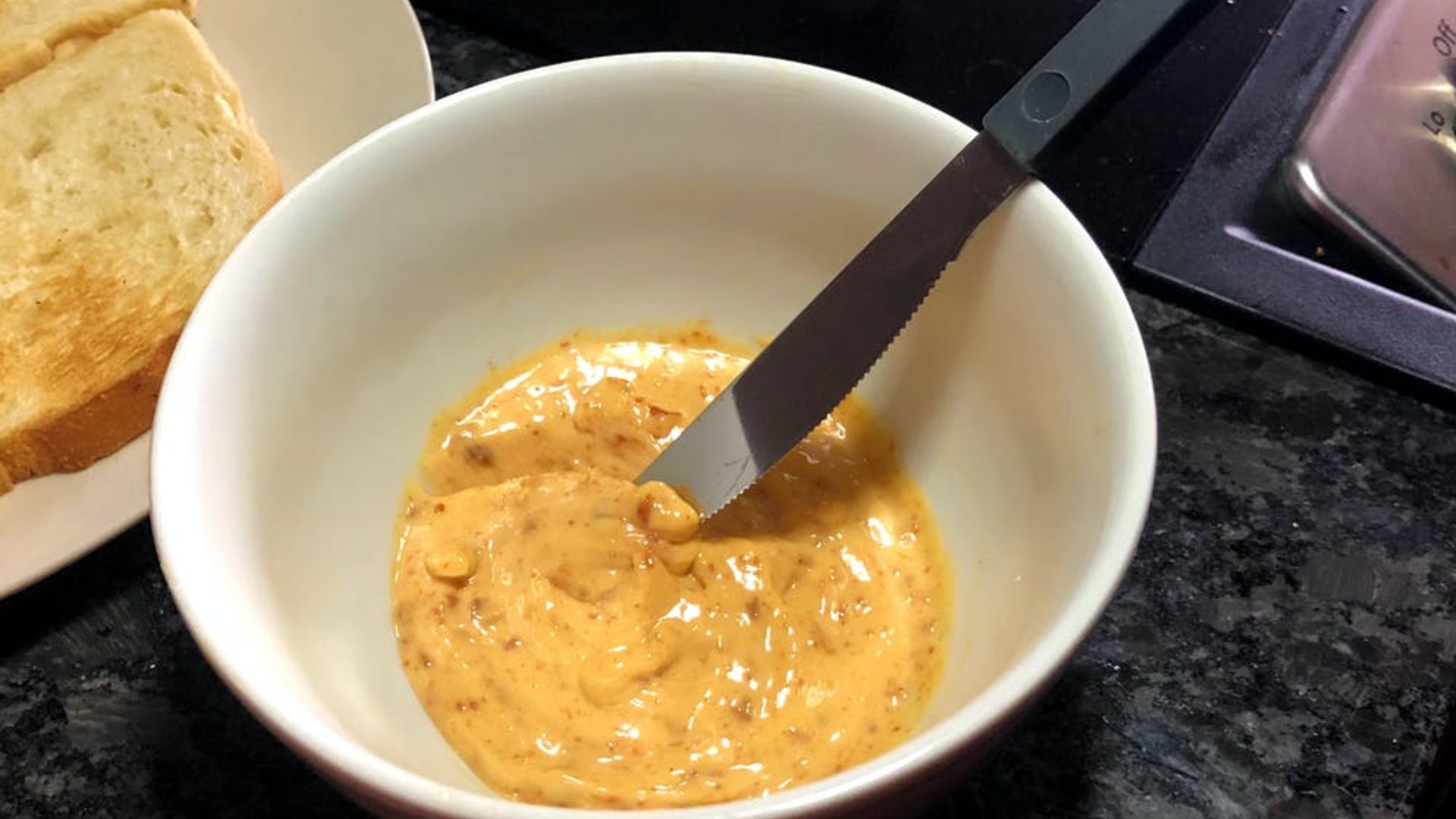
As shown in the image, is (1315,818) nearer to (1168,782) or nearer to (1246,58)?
(1168,782)

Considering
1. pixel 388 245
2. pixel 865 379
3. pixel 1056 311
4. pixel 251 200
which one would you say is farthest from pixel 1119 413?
pixel 251 200

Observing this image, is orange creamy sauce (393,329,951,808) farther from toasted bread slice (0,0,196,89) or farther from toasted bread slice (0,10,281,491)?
toasted bread slice (0,0,196,89)

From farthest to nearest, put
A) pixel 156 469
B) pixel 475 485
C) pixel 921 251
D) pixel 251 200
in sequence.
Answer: pixel 251 200 → pixel 475 485 → pixel 921 251 → pixel 156 469

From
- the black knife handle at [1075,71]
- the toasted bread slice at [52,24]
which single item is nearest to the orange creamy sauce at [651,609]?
the black knife handle at [1075,71]

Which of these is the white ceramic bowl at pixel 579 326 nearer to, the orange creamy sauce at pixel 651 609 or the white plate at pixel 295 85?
the orange creamy sauce at pixel 651 609

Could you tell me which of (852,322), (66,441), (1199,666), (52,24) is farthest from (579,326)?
(52,24)
